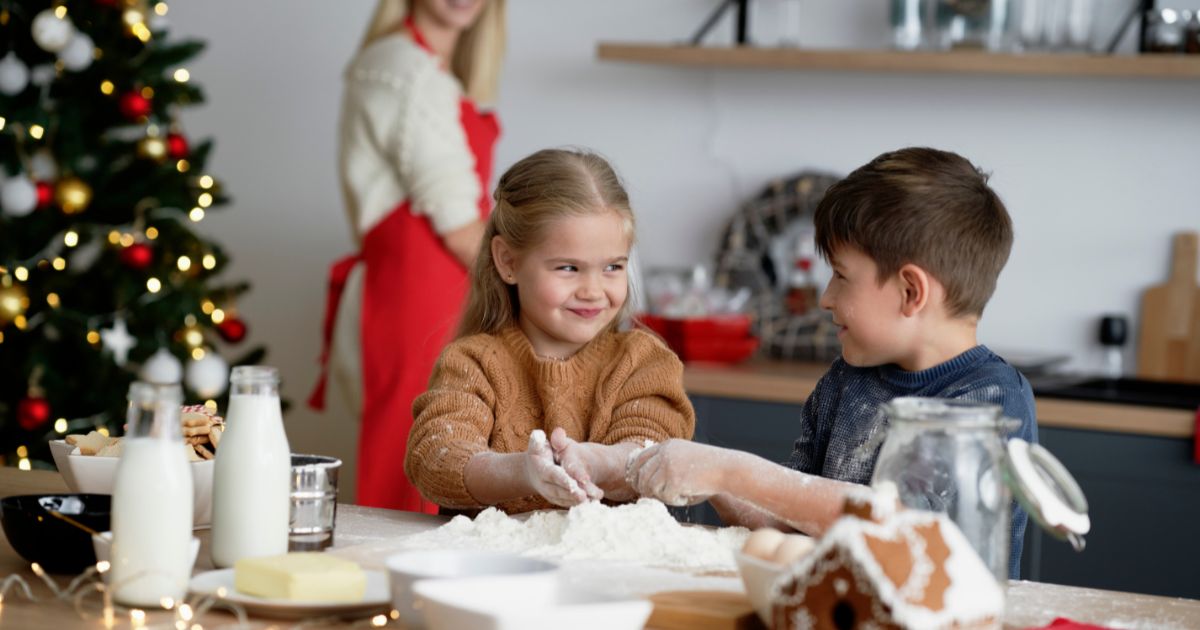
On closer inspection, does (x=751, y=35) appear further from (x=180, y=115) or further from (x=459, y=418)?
(x=459, y=418)

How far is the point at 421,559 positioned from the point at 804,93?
272 cm

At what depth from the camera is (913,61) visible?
3316 mm

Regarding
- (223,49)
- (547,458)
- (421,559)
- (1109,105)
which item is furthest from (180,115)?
(421,559)

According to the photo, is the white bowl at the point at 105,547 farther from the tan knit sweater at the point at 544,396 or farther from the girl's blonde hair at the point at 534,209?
the girl's blonde hair at the point at 534,209

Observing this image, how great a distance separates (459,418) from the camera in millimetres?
1778

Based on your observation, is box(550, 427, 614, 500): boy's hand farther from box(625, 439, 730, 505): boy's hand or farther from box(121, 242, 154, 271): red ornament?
box(121, 242, 154, 271): red ornament

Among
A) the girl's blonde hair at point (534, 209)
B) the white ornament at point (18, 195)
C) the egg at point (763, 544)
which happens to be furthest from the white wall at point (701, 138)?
the egg at point (763, 544)

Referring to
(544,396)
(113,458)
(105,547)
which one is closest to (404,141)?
(544,396)

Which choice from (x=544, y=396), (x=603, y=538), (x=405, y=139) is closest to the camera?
(x=603, y=538)

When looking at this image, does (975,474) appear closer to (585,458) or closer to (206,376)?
(585,458)

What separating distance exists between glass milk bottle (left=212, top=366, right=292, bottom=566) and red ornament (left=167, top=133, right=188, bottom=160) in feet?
7.93

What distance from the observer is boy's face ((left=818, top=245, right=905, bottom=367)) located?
1.65 metres

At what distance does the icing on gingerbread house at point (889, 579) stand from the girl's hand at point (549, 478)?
464 mm

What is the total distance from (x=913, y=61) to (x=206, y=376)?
1.82 metres
